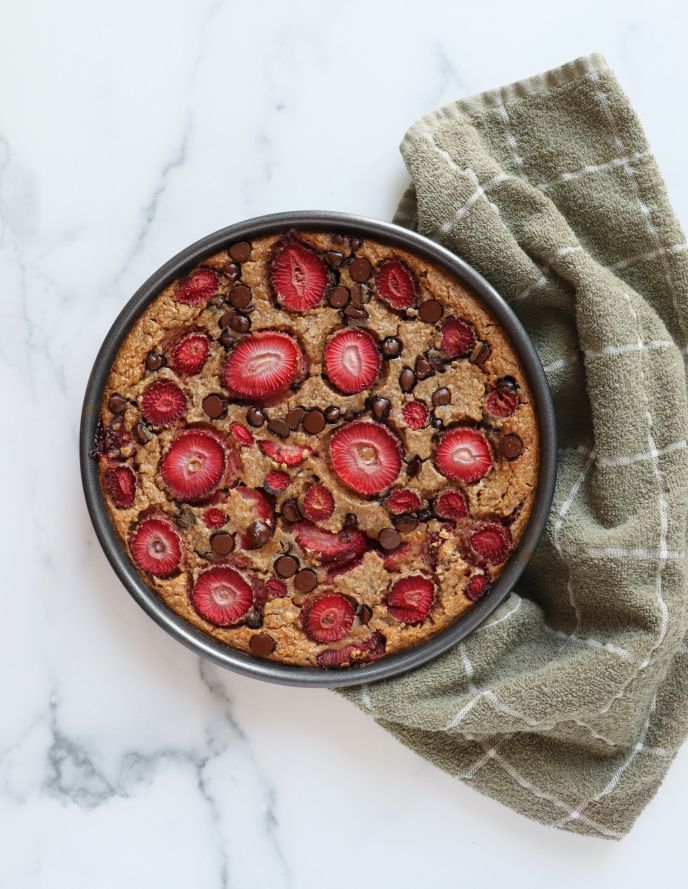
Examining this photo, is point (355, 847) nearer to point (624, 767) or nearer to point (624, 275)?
point (624, 767)

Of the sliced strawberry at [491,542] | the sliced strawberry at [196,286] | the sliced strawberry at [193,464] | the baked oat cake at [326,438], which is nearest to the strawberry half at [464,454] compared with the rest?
the baked oat cake at [326,438]

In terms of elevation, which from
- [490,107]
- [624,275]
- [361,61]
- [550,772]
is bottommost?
[550,772]

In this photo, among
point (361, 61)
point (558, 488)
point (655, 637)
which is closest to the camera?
point (655, 637)

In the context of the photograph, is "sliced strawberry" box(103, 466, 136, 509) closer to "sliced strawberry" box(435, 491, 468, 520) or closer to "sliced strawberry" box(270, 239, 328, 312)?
"sliced strawberry" box(270, 239, 328, 312)

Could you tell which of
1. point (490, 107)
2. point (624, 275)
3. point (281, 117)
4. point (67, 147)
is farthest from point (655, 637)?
point (67, 147)

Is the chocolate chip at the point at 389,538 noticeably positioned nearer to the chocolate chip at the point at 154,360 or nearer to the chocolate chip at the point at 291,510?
the chocolate chip at the point at 291,510

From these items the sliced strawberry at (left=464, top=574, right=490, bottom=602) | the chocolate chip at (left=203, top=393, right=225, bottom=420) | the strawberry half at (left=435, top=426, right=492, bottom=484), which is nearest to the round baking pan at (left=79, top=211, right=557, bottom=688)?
the sliced strawberry at (left=464, top=574, right=490, bottom=602)
